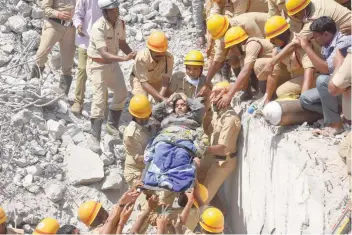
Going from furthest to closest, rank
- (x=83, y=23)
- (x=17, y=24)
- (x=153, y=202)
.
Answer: (x=17, y=24), (x=83, y=23), (x=153, y=202)

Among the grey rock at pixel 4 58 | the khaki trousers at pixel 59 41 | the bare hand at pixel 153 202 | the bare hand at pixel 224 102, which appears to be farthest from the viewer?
the grey rock at pixel 4 58

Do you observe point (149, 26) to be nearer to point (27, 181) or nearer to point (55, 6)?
point (55, 6)

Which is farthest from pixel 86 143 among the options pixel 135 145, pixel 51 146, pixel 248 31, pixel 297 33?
pixel 297 33

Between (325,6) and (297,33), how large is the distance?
Answer: 1.38 ft

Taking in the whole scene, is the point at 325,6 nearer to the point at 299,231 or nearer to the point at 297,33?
the point at 297,33

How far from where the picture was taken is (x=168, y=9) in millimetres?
11477

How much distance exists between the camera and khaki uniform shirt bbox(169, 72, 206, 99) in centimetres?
838

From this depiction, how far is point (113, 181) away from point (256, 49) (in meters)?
2.57

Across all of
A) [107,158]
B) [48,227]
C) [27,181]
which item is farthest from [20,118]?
[48,227]

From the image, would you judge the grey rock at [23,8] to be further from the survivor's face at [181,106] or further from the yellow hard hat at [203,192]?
the yellow hard hat at [203,192]

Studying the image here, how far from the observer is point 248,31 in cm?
850

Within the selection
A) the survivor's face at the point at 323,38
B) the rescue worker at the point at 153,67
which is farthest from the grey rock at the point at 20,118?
the survivor's face at the point at 323,38

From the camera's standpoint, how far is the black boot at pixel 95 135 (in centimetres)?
901

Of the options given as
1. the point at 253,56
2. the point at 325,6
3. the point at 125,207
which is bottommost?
the point at 125,207
